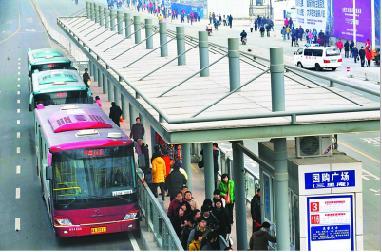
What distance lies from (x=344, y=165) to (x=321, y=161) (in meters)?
0.38

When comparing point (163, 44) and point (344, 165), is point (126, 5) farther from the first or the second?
point (344, 165)

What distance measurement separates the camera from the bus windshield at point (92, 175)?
21.2m

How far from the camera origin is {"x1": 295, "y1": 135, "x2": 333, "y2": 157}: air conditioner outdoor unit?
16547mm

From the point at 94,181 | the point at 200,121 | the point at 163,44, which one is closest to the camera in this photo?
the point at 200,121

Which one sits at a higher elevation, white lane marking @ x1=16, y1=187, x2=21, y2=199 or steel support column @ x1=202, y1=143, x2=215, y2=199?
steel support column @ x1=202, y1=143, x2=215, y2=199

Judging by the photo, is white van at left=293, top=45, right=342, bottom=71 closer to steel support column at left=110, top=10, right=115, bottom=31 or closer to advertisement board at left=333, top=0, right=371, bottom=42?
advertisement board at left=333, top=0, right=371, bottom=42

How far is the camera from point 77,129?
914 inches

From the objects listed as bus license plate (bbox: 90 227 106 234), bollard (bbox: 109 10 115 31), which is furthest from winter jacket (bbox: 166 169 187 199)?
bollard (bbox: 109 10 115 31)

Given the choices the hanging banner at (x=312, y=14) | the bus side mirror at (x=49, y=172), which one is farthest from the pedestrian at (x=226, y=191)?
the hanging banner at (x=312, y=14)

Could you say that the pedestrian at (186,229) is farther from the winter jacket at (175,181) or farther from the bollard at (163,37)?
the bollard at (163,37)

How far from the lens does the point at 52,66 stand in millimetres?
43344

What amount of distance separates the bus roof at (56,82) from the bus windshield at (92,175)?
12669 mm

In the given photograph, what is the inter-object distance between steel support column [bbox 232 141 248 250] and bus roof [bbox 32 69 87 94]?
15.3 meters

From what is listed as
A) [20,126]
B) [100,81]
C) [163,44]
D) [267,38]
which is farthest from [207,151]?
[267,38]
